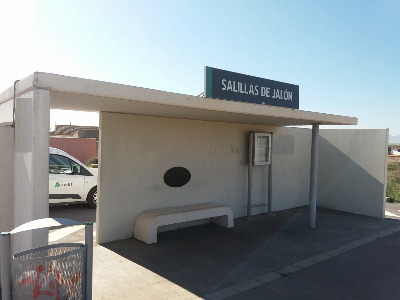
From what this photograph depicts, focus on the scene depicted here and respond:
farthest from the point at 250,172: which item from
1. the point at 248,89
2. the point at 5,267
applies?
the point at 5,267

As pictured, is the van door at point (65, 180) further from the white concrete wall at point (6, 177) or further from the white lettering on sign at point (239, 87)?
the white lettering on sign at point (239, 87)

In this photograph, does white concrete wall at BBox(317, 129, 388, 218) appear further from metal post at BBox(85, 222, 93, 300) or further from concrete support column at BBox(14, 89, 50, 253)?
concrete support column at BBox(14, 89, 50, 253)

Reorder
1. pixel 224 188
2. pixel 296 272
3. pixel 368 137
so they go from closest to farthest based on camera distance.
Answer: pixel 296 272 < pixel 224 188 < pixel 368 137

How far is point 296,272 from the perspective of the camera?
5.21m

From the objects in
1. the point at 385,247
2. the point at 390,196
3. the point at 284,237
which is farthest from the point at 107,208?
the point at 390,196

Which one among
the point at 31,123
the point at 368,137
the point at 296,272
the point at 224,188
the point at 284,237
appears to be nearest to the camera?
the point at 31,123

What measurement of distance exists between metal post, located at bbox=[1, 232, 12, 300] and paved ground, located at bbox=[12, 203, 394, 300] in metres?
1.71

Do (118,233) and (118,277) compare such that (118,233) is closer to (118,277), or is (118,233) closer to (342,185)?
(118,277)

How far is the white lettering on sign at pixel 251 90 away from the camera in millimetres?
6031

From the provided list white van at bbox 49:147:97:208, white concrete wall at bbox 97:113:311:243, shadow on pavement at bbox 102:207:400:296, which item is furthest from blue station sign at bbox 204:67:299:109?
white van at bbox 49:147:97:208

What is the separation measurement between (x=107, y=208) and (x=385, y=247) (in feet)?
18.8

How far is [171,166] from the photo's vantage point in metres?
7.33

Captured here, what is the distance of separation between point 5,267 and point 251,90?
518 centimetres

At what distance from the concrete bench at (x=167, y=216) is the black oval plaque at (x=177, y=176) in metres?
0.55
